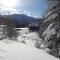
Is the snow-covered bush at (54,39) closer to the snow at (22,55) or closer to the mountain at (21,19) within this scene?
the snow at (22,55)

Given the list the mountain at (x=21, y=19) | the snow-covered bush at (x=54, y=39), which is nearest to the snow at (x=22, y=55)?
the snow-covered bush at (x=54, y=39)

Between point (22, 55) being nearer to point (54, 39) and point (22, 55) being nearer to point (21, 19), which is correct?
point (54, 39)

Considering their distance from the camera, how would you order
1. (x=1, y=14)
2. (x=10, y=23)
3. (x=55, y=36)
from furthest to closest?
1. (x=1, y=14)
2. (x=10, y=23)
3. (x=55, y=36)

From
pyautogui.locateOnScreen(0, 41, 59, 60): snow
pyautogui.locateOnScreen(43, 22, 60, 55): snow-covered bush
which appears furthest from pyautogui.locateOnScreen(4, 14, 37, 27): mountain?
pyautogui.locateOnScreen(0, 41, 59, 60): snow

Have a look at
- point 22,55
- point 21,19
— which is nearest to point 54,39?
point 22,55

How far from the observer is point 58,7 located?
25.8 ft

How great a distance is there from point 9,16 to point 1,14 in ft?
2.95

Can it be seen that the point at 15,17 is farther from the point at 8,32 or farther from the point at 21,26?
the point at 8,32

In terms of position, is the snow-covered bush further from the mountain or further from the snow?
the mountain

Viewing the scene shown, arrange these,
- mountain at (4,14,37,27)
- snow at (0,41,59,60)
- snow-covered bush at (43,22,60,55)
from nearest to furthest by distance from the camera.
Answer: snow at (0,41,59,60) → snow-covered bush at (43,22,60,55) → mountain at (4,14,37,27)

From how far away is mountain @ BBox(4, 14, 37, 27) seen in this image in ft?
35.3

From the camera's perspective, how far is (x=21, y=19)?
424 inches

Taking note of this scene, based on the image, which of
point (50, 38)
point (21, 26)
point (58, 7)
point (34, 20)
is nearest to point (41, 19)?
point (34, 20)

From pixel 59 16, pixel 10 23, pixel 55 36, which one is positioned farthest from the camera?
pixel 10 23
